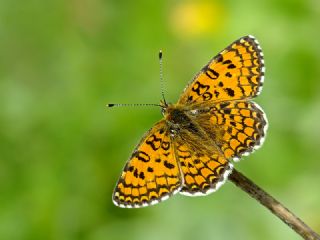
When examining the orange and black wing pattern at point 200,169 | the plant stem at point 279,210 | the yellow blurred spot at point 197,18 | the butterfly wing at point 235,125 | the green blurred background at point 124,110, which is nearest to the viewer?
the plant stem at point 279,210

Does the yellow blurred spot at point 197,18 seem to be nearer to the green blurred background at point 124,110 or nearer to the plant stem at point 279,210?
the green blurred background at point 124,110

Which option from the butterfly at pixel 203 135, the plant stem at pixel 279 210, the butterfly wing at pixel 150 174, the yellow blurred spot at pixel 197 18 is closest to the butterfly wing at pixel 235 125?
the butterfly at pixel 203 135

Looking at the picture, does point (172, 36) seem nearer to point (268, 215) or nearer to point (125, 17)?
point (125, 17)

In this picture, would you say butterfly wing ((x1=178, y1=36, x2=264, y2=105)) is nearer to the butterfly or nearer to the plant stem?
the butterfly

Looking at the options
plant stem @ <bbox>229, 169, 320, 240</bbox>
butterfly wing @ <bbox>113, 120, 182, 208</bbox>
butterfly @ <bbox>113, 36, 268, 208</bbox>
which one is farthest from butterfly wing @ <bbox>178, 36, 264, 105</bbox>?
plant stem @ <bbox>229, 169, 320, 240</bbox>

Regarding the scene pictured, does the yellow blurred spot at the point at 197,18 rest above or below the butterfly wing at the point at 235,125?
below

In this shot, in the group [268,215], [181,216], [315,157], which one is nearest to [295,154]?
[315,157]

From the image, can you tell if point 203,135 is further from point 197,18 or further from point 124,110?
point 197,18
